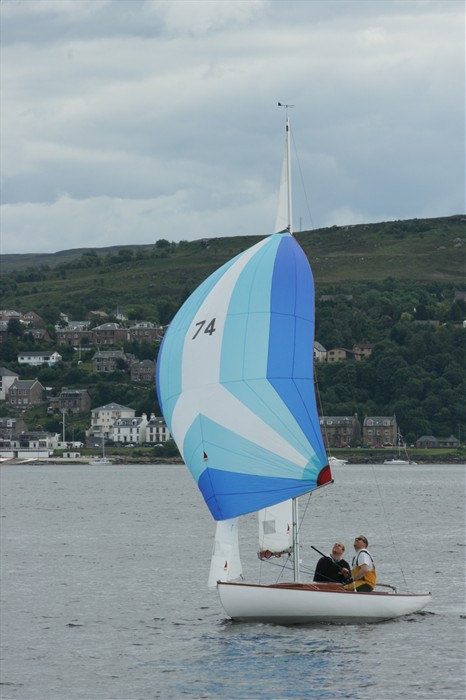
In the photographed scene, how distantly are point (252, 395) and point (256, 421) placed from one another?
2.04ft

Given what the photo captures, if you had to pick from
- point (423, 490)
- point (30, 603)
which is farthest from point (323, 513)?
point (30, 603)

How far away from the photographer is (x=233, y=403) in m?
34.0

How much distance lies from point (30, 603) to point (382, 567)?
13.6 metres

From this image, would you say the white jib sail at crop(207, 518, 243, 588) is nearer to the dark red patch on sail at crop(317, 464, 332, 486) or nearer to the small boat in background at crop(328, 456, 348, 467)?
the dark red patch on sail at crop(317, 464, 332, 486)

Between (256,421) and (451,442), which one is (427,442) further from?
(256,421)

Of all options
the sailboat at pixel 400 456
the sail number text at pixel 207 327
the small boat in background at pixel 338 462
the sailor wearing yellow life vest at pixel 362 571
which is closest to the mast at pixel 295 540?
the sailor wearing yellow life vest at pixel 362 571

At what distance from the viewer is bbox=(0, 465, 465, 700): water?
29609mm

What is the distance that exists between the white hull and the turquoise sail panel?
1.93 meters

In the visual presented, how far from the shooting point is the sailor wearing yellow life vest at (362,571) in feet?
109

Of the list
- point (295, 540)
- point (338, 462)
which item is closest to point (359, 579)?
point (295, 540)

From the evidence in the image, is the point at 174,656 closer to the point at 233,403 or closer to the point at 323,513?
the point at 233,403

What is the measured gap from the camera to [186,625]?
3725 centimetres

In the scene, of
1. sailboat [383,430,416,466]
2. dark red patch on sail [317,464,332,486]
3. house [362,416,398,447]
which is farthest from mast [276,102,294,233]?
house [362,416,398,447]

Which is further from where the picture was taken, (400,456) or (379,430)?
(379,430)
